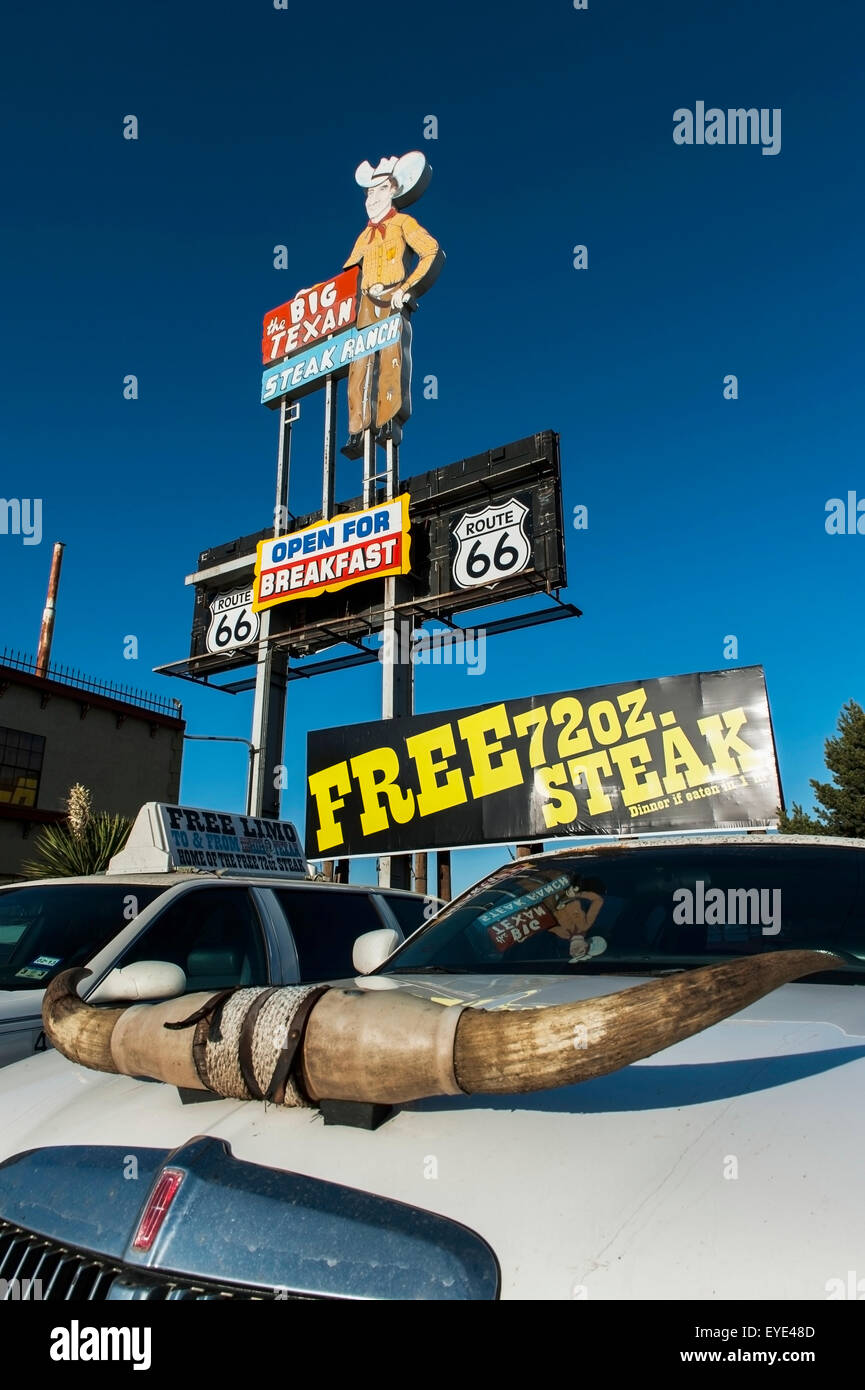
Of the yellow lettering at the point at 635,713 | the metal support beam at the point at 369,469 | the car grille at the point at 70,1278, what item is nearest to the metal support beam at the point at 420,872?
the yellow lettering at the point at 635,713

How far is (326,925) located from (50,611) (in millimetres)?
37230

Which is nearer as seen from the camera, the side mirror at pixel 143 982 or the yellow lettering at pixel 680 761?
the side mirror at pixel 143 982

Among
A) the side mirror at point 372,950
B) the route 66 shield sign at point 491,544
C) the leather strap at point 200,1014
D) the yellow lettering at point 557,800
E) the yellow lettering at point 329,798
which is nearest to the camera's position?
the leather strap at point 200,1014

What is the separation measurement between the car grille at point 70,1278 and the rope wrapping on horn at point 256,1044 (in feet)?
1.04

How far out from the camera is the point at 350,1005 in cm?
148

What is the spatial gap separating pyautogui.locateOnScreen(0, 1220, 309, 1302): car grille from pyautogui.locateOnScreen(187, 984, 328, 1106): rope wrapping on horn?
0.32 m

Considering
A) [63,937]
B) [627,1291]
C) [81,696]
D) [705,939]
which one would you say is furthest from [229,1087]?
[81,696]

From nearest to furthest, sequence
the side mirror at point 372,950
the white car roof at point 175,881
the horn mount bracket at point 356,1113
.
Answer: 1. the horn mount bracket at point 356,1113
2. the side mirror at point 372,950
3. the white car roof at point 175,881

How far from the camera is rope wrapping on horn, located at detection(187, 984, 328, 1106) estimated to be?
1494 millimetres

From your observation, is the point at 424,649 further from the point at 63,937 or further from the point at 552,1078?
the point at 552,1078

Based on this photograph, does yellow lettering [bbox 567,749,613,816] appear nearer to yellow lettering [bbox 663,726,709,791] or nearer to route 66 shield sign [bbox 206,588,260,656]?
yellow lettering [bbox 663,726,709,791]

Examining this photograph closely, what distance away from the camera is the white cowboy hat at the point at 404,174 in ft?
81.5

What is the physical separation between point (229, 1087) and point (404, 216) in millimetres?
27815

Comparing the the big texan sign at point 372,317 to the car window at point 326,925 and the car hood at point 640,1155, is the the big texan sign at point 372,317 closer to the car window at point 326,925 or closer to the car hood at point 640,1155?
the car window at point 326,925
